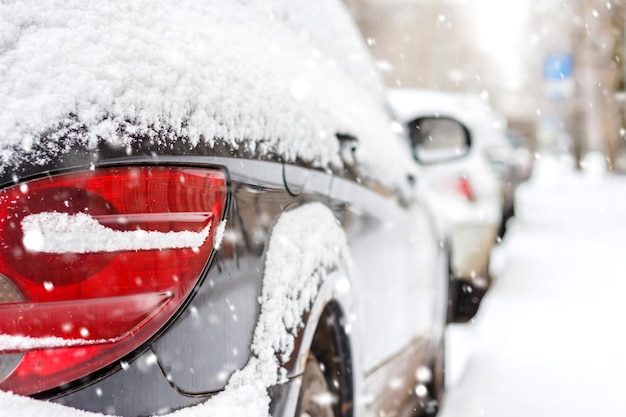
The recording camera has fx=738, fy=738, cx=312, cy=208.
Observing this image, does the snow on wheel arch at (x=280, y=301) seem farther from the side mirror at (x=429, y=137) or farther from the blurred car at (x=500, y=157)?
the blurred car at (x=500, y=157)

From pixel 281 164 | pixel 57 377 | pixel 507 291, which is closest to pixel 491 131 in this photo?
pixel 507 291

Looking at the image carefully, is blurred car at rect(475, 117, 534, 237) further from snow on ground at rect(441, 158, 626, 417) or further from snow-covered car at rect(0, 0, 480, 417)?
snow-covered car at rect(0, 0, 480, 417)

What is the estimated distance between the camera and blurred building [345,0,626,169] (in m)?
23.3

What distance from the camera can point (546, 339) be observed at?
491 centimetres

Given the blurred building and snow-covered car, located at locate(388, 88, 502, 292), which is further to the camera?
the blurred building

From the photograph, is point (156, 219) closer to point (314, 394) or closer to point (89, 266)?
point (89, 266)

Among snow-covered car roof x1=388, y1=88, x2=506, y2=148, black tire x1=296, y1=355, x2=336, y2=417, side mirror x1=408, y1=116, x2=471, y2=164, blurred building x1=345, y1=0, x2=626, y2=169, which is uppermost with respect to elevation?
blurred building x1=345, y1=0, x2=626, y2=169

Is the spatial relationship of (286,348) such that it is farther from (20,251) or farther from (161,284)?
(20,251)

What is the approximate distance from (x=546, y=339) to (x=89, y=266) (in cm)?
422

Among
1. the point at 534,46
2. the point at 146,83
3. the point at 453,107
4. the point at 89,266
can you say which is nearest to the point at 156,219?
the point at 89,266

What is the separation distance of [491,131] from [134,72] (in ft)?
24.6

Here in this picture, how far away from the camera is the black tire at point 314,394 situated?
71.9 inches

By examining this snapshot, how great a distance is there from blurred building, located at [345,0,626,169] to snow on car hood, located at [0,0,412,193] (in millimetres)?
17502

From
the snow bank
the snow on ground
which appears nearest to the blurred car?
the snow on ground
